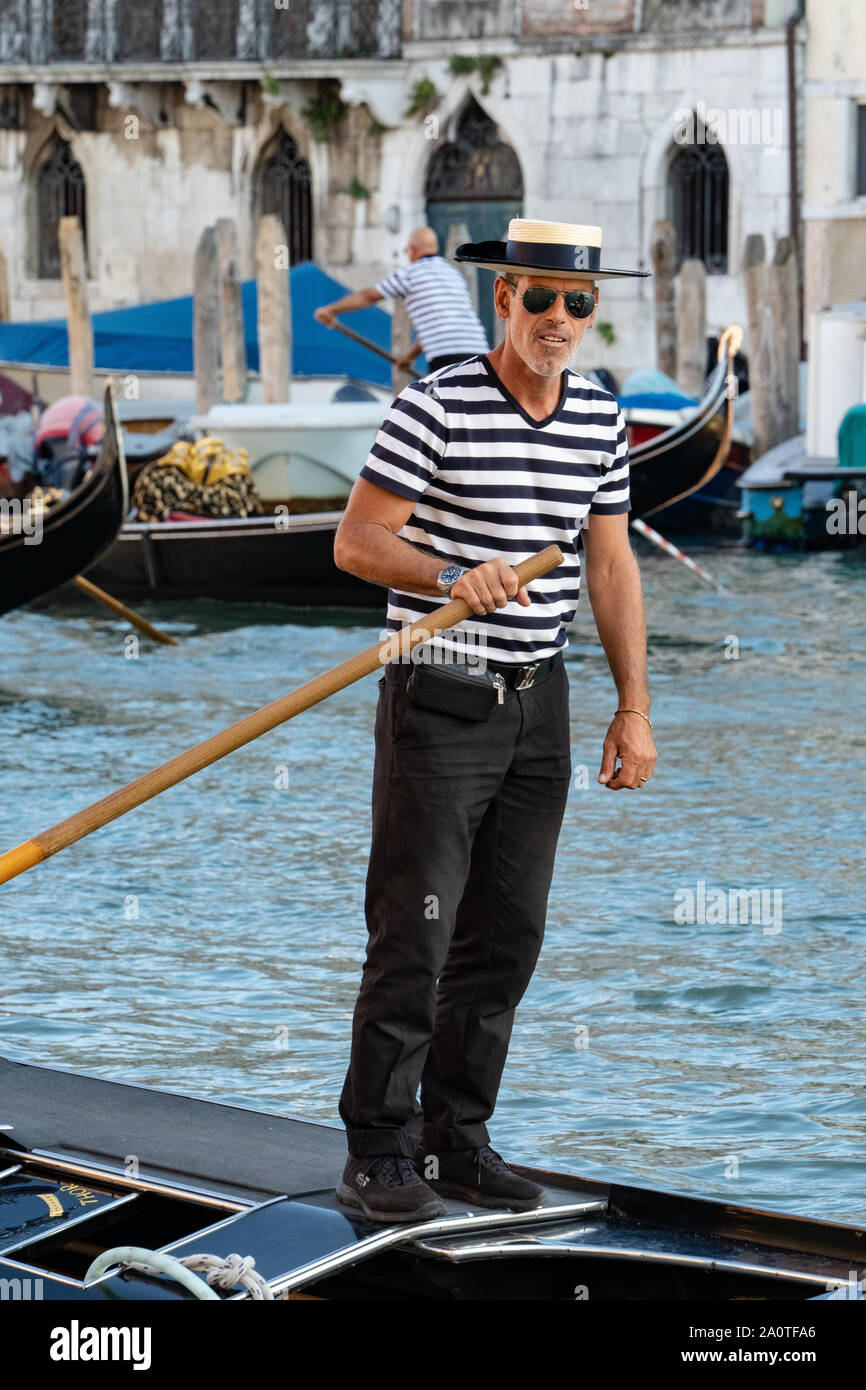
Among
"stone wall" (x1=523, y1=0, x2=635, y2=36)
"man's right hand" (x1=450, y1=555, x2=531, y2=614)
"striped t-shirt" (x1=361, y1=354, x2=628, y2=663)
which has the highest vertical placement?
"stone wall" (x1=523, y1=0, x2=635, y2=36)

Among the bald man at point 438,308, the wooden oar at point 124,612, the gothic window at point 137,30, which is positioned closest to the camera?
the bald man at point 438,308

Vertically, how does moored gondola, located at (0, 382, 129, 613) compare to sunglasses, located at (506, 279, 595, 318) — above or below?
below

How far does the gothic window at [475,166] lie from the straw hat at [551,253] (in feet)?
38.0

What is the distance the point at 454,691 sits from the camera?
1.76 m

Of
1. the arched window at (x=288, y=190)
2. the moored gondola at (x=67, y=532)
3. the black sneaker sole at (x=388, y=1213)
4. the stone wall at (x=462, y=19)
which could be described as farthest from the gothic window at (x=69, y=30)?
the black sneaker sole at (x=388, y=1213)

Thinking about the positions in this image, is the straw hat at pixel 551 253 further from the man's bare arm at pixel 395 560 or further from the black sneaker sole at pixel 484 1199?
the black sneaker sole at pixel 484 1199

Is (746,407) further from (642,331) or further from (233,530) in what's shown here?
(233,530)

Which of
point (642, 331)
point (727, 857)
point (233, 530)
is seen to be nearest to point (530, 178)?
point (642, 331)

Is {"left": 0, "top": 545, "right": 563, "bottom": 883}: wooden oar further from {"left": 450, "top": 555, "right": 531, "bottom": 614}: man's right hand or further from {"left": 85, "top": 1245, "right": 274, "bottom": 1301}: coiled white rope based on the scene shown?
{"left": 85, "top": 1245, "right": 274, "bottom": 1301}: coiled white rope

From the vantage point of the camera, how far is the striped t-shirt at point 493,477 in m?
1.75

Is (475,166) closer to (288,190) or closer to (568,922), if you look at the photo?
(288,190)

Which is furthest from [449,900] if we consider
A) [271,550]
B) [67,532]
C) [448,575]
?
[271,550]

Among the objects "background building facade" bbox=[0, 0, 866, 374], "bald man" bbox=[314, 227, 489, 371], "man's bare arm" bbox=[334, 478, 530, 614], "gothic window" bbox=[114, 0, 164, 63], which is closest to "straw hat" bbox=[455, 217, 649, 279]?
"man's bare arm" bbox=[334, 478, 530, 614]

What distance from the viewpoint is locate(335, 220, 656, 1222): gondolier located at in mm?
1750
